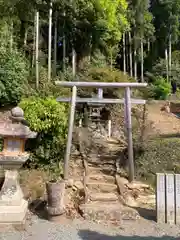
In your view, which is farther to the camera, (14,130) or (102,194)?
(102,194)

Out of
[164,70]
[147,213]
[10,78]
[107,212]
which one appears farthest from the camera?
[164,70]

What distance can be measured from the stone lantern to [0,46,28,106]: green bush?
21.7ft

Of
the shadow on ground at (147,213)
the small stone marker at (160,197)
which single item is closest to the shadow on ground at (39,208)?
the shadow on ground at (147,213)

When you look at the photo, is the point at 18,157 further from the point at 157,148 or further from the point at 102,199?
the point at 157,148

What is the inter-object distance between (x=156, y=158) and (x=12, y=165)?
465 cm

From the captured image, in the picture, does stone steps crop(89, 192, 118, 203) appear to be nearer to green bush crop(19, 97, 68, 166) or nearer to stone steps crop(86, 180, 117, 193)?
stone steps crop(86, 180, 117, 193)

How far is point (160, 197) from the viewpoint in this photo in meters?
5.79

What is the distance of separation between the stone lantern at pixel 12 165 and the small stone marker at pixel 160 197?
2463mm

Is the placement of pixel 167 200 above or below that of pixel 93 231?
above

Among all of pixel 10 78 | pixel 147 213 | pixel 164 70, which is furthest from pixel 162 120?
pixel 164 70

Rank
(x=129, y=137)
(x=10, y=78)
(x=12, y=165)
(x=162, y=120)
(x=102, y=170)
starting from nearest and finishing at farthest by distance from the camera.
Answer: (x=12, y=165)
(x=129, y=137)
(x=102, y=170)
(x=10, y=78)
(x=162, y=120)

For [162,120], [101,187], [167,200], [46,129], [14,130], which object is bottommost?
[101,187]

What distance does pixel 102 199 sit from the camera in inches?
271

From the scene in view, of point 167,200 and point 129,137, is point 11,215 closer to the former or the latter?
point 167,200
